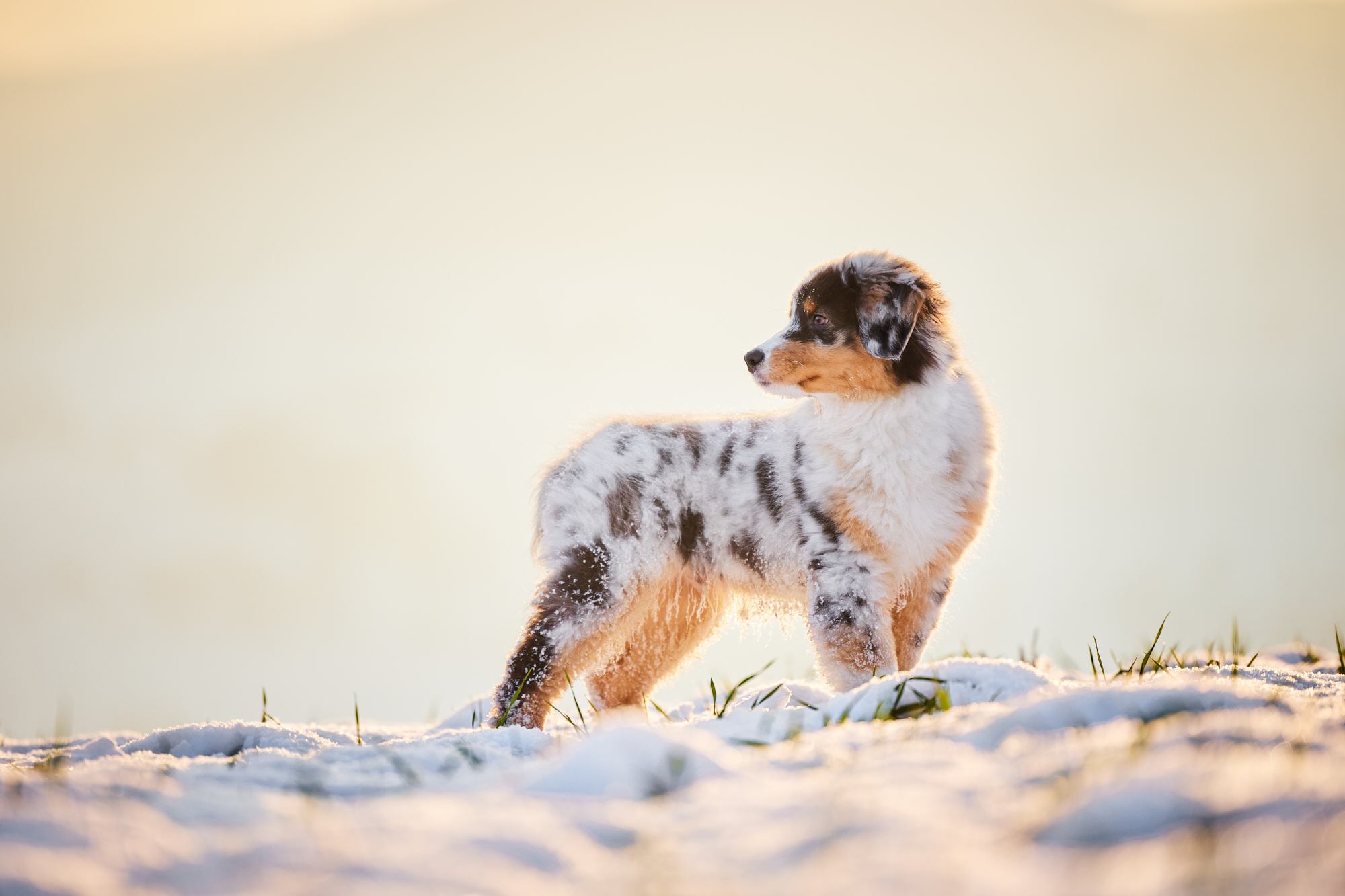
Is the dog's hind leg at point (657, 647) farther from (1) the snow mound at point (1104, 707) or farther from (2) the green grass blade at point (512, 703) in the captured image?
(1) the snow mound at point (1104, 707)

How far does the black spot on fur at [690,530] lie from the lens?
13.4 ft

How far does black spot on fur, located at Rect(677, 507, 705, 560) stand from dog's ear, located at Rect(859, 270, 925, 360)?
122 centimetres

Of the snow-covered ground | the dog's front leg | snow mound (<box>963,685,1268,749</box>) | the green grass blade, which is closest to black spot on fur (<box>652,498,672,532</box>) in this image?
the dog's front leg

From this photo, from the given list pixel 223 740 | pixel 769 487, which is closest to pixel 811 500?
pixel 769 487

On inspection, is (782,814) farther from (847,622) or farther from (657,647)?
(657,647)

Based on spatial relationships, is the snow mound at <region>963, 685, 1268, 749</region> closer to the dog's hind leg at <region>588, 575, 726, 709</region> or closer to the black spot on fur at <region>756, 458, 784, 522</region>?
the black spot on fur at <region>756, 458, 784, 522</region>

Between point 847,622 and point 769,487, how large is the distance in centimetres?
79

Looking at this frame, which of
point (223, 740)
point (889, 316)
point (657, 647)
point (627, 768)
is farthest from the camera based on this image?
point (657, 647)

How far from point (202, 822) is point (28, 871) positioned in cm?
29

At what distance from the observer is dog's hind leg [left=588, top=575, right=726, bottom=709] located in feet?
14.6

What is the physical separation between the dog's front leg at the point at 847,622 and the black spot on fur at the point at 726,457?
2.23ft

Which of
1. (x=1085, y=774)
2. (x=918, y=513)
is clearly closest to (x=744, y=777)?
(x=1085, y=774)

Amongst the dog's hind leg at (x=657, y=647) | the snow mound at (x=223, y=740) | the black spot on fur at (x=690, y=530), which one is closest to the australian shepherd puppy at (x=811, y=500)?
the black spot on fur at (x=690, y=530)

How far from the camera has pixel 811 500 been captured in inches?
154
